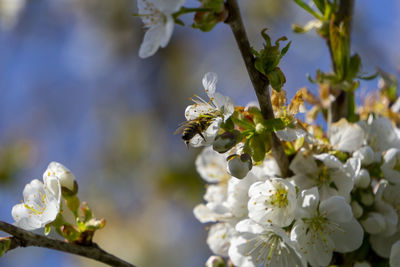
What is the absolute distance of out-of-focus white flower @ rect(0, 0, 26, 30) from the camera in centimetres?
377

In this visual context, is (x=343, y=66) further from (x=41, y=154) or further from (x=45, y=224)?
(x=41, y=154)

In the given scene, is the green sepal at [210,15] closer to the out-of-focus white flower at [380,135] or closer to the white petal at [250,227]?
the white petal at [250,227]

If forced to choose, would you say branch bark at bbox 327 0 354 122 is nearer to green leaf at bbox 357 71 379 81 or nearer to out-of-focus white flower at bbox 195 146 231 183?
Result: green leaf at bbox 357 71 379 81

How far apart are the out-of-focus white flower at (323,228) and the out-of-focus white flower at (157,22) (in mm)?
487

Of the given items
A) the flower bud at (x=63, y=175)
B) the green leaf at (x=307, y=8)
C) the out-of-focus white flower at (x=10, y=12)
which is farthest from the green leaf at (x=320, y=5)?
the out-of-focus white flower at (x=10, y=12)

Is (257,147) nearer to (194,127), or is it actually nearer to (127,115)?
(194,127)

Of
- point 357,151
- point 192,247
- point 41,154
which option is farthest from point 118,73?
point 357,151

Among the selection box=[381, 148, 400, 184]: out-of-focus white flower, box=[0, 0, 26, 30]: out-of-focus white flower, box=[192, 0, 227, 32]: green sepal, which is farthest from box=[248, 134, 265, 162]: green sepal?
box=[0, 0, 26, 30]: out-of-focus white flower

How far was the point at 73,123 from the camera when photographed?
15.0 feet

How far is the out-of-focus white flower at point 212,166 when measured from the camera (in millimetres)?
1461

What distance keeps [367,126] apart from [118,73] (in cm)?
354

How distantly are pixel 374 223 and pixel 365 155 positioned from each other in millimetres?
173

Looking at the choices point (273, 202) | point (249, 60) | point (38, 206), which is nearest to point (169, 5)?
point (249, 60)

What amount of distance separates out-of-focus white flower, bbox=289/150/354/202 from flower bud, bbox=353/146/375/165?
2.5 inches
